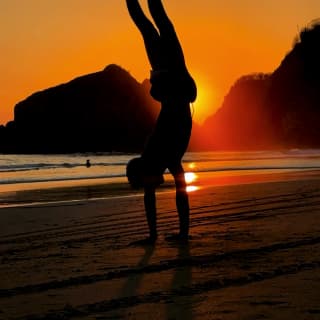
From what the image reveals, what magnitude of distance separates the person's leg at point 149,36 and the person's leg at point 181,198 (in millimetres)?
1137

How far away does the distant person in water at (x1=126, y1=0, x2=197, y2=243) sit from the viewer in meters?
7.12

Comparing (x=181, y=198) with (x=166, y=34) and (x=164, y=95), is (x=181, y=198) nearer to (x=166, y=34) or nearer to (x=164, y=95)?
(x=164, y=95)

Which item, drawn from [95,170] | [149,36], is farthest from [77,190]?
[95,170]

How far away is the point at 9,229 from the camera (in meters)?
9.52

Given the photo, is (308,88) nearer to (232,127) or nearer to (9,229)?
(232,127)

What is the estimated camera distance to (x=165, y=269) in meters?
5.67

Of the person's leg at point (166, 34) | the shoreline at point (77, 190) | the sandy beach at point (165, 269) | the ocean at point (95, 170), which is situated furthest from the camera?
the ocean at point (95, 170)

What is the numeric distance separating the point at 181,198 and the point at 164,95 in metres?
1.15

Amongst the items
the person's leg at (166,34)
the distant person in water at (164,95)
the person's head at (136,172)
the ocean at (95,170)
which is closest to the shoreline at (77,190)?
the ocean at (95,170)

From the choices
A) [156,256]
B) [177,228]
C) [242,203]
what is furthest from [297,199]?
[156,256]

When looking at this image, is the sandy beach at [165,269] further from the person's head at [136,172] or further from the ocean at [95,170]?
the ocean at [95,170]

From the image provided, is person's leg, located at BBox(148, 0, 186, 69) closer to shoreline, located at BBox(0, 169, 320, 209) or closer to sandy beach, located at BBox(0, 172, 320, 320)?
sandy beach, located at BBox(0, 172, 320, 320)

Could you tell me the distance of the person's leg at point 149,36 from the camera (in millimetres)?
7129

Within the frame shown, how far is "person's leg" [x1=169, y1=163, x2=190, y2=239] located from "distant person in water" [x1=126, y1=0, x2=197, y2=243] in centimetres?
1
